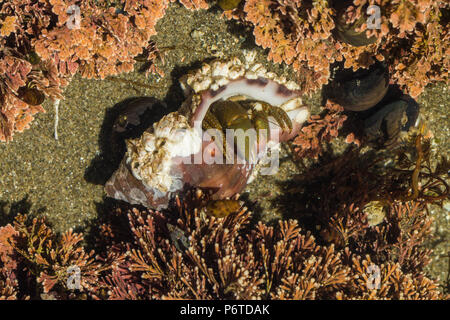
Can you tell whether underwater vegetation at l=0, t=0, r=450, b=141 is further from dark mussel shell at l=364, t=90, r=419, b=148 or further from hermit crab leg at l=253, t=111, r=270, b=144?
hermit crab leg at l=253, t=111, r=270, b=144

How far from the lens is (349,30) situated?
3.16 meters

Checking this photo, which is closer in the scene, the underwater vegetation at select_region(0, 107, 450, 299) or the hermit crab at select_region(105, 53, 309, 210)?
the hermit crab at select_region(105, 53, 309, 210)

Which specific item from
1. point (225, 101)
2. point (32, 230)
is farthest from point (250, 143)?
point (32, 230)

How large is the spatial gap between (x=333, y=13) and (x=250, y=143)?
1.48 meters

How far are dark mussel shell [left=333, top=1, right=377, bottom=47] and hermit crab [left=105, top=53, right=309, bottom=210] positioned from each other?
78 cm

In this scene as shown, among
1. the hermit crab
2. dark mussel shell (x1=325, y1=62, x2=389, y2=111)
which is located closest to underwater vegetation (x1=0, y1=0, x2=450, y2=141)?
dark mussel shell (x1=325, y1=62, x2=389, y2=111)

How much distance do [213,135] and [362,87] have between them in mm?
1737

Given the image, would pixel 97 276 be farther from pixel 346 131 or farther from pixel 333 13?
pixel 333 13

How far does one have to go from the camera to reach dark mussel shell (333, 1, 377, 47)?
308 centimetres

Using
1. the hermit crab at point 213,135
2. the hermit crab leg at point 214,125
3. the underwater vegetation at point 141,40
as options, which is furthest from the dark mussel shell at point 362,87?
the hermit crab leg at point 214,125

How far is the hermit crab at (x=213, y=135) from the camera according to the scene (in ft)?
10.8

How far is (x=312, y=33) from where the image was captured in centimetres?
337

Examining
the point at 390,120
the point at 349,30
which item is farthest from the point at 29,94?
the point at 390,120

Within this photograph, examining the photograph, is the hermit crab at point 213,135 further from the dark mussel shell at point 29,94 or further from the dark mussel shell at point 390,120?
the dark mussel shell at point 29,94
